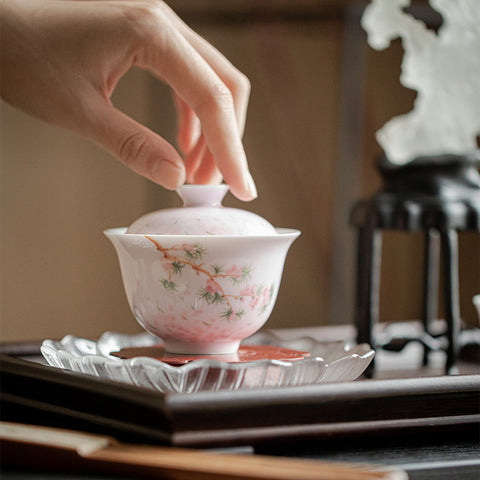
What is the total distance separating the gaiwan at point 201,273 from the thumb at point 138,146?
0.04 metres

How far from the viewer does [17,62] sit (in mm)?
697

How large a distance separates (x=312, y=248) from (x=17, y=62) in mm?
2139

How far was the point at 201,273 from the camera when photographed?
525mm

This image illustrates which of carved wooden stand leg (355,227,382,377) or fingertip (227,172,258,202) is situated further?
carved wooden stand leg (355,227,382,377)


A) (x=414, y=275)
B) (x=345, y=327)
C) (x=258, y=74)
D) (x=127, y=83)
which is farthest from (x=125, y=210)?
(x=345, y=327)

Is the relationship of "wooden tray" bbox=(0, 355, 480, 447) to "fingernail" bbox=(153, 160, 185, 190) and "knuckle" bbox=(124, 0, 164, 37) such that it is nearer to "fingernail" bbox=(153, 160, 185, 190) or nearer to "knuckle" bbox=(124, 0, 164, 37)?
"fingernail" bbox=(153, 160, 185, 190)

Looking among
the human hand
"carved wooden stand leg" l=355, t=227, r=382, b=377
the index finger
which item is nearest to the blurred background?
"carved wooden stand leg" l=355, t=227, r=382, b=377

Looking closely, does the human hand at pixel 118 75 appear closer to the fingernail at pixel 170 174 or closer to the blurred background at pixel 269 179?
the fingernail at pixel 170 174

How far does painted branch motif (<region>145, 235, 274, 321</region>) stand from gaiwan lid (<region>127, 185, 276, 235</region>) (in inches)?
0.6

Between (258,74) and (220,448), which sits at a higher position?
(258,74)

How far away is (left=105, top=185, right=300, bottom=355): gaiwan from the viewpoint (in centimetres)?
52

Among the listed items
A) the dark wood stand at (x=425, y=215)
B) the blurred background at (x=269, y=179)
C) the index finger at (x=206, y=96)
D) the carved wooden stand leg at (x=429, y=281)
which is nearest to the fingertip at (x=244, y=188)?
the index finger at (x=206, y=96)

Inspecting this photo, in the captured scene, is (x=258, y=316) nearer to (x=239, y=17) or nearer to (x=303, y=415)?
(x=303, y=415)

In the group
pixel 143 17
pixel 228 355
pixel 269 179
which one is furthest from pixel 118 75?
pixel 269 179
